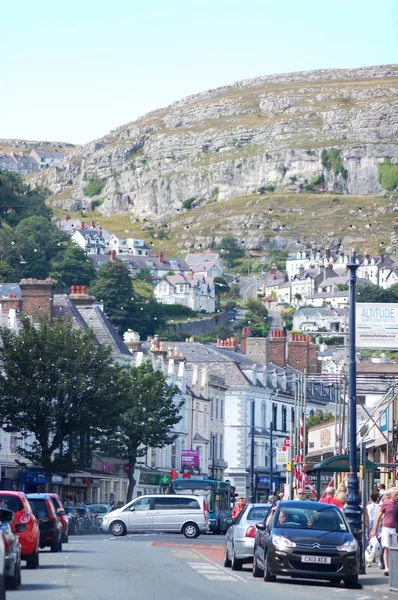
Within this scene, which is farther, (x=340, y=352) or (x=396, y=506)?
→ (x=340, y=352)

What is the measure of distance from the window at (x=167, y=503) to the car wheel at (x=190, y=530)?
0.75 meters

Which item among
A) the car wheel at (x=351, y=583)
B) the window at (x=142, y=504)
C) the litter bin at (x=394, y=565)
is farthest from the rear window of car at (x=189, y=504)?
the litter bin at (x=394, y=565)

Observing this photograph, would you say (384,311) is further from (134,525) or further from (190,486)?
(190,486)

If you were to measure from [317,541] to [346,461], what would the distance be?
40.3 ft

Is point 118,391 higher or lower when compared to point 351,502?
higher

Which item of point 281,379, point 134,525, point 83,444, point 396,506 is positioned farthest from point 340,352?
point 396,506

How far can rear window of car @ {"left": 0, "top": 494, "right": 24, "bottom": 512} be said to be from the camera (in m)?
27.7

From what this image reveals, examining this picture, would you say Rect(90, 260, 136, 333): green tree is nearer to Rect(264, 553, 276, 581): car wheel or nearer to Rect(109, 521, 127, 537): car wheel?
Rect(109, 521, 127, 537): car wheel

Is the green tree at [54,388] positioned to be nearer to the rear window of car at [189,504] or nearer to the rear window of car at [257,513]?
the rear window of car at [189,504]

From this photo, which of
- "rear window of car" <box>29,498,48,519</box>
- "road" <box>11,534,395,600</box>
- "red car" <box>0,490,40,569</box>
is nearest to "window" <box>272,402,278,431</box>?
"road" <box>11,534,395,600</box>

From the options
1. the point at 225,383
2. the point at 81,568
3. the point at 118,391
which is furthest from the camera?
the point at 225,383

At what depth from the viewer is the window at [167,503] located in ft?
170

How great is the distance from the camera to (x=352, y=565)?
26.1m

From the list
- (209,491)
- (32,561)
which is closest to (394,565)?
(32,561)
